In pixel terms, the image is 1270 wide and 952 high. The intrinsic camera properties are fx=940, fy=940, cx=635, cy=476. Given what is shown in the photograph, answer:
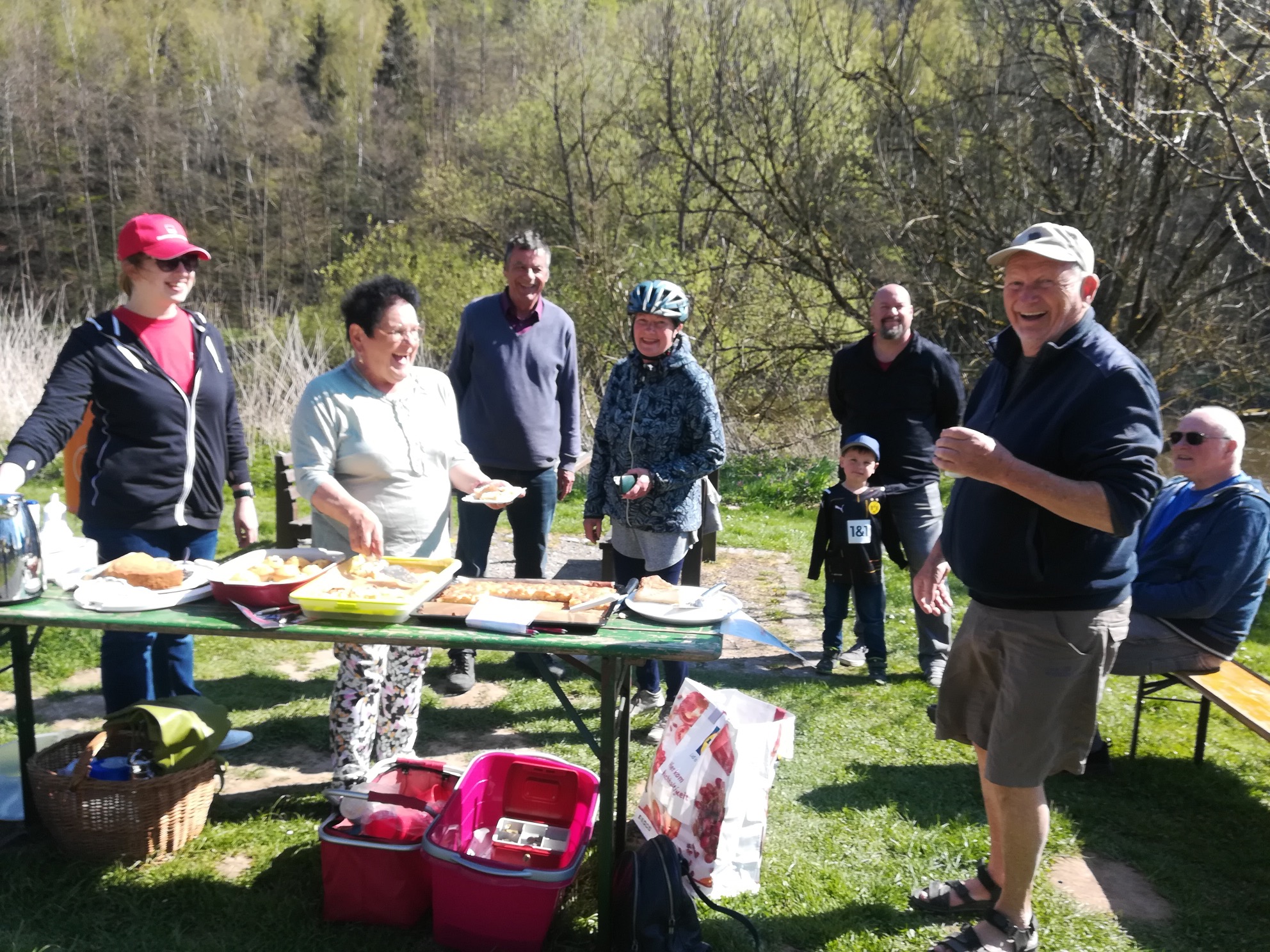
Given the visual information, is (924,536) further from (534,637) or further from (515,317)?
(534,637)

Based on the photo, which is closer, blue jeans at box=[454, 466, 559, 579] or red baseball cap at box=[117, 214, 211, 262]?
red baseball cap at box=[117, 214, 211, 262]

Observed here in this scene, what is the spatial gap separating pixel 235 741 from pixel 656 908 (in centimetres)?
202

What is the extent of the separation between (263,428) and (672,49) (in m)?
5.92

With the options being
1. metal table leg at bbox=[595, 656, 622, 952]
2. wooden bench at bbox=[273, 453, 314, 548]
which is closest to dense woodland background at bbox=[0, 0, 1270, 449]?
metal table leg at bbox=[595, 656, 622, 952]

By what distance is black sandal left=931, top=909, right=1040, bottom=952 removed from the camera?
2467mm

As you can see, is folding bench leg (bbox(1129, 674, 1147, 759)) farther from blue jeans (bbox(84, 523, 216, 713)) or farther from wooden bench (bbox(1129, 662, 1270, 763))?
blue jeans (bbox(84, 523, 216, 713))

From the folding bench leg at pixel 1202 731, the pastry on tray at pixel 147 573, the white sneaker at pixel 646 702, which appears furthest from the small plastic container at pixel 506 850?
the folding bench leg at pixel 1202 731

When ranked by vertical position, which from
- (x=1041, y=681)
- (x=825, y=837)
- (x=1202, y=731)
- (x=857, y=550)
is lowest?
(x=825, y=837)

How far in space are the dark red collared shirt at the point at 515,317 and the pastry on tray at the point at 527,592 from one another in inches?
71.3

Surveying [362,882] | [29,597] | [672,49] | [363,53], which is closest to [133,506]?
[29,597]

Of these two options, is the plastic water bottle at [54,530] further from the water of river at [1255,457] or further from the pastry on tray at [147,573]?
the water of river at [1255,457]

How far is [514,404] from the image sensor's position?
14.0 ft

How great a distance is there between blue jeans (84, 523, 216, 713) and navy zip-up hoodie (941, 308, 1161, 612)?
2521 mm

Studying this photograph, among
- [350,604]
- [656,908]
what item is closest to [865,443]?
[656,908]
